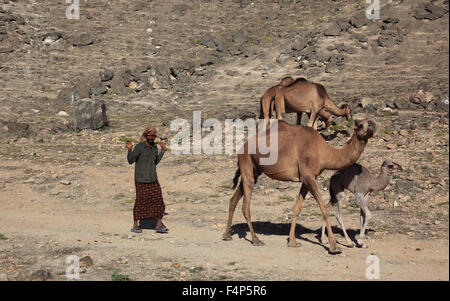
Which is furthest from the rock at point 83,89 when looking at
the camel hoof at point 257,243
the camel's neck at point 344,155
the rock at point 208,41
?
the camel's neck at point 344,155

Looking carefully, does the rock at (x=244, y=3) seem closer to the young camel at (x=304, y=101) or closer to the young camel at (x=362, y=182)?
the young camel at (x=304, y=101)

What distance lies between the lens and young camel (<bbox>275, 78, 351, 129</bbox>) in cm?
1950

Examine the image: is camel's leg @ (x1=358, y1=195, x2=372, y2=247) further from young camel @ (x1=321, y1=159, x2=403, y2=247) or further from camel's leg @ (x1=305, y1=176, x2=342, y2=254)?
camel's leg @ (x1=305, y1=176, x2=342, y2=254)

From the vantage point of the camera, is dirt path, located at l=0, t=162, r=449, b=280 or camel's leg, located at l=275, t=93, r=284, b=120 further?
camel's leg, located at l=275, t=93, r=284, b=120

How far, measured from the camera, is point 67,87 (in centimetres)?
3198

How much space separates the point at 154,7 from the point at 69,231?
29.6m

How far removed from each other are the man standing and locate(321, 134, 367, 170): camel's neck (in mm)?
3526

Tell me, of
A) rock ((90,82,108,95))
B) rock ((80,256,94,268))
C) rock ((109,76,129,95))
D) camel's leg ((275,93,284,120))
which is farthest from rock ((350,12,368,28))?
rock ((80,256,94,268))

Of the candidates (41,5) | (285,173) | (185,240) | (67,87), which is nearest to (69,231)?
(185,240)

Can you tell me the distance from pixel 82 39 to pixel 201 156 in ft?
61.2

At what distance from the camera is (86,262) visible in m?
11.5

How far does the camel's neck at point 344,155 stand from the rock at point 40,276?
16.9 feet

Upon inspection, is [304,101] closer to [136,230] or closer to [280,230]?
[280,230]

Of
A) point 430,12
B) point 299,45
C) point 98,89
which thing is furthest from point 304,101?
point 430,12
